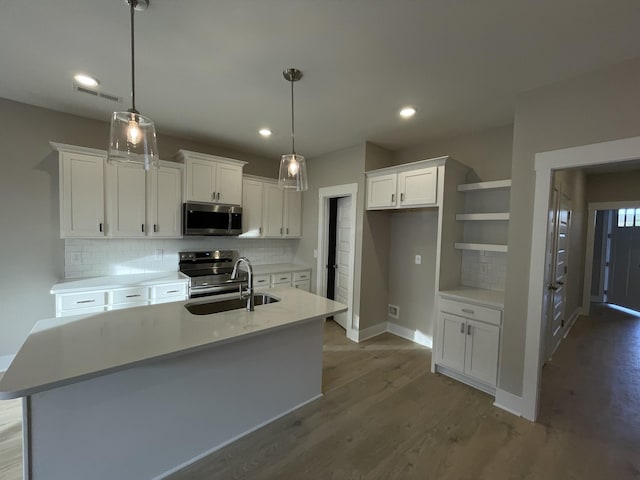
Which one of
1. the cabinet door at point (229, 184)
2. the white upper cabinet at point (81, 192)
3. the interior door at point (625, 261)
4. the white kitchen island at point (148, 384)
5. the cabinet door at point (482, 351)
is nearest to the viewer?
the white kitchen island at point (148, 384)

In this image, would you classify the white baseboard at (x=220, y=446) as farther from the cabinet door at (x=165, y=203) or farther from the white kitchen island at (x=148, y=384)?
the cabinet door at (x=165, y=203)

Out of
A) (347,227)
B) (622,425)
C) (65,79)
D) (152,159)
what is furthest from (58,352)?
(622,425)

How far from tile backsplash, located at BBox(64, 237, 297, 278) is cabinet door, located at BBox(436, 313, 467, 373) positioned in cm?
297

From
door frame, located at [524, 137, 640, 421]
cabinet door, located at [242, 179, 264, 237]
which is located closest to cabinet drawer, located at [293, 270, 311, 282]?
cabinet door, located at [242, 179, 264, 237]

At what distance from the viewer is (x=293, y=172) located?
220 centimetres

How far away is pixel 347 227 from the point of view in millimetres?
Answer: 4262

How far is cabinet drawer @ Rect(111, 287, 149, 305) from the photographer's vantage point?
285 centimetres

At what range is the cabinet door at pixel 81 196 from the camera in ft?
9.12

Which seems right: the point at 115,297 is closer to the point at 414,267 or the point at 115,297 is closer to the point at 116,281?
the point at 116,281

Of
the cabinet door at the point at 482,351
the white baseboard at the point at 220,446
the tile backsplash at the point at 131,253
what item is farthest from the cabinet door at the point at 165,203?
the cabinet door at the point at 482,351

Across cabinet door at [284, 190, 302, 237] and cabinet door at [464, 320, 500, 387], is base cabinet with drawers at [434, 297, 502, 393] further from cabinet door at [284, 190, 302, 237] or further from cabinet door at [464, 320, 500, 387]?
cabinet door at [284, 190, 302, 237]

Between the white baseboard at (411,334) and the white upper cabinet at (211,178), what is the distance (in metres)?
2.89

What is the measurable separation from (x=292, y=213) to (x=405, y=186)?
2.03 meters

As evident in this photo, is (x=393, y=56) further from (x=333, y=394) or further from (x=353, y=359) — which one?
(x=353, y=359)
